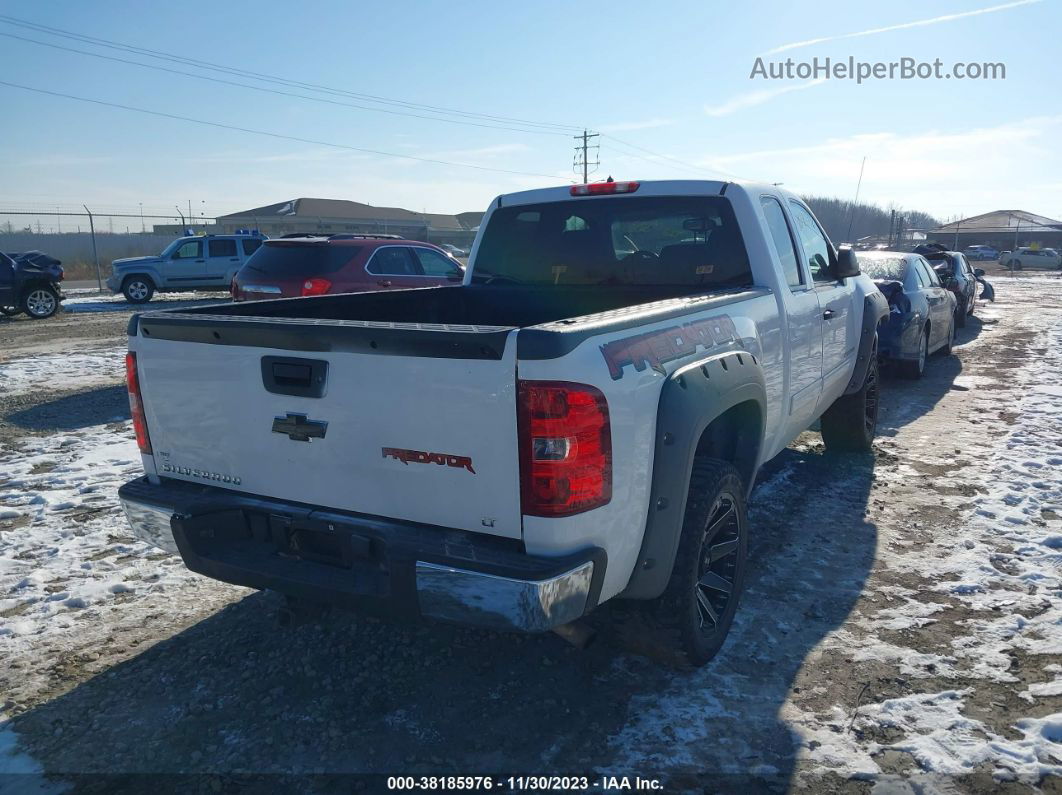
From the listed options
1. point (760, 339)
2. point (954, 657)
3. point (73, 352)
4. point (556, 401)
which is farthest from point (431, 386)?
point (73, 352)

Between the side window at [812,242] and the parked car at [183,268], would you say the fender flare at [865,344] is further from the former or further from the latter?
the parked car at [183,268]

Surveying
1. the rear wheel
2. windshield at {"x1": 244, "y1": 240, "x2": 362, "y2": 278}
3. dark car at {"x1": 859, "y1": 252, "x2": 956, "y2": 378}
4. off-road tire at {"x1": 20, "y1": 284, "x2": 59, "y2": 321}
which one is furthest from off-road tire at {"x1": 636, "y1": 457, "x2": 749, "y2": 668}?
off-road tire at {"x1": 20, "y1": 284, "x2": 59, "y2": 321}

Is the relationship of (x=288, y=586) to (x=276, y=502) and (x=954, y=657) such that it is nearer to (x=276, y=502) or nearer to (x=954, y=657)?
(x=276, y=502)

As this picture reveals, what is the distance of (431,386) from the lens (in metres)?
2.46

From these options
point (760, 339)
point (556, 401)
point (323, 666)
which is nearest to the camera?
point (556, 401)

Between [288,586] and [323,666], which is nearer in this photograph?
[288,586]

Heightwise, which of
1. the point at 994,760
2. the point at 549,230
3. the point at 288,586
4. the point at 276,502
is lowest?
the point at 994,760

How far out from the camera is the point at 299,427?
9.06 feet

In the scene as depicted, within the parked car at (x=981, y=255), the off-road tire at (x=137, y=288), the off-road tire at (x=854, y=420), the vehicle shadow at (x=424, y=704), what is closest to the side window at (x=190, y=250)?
the off-road tire at (x=137, y=288)

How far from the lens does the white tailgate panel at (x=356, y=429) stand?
7.93 ft

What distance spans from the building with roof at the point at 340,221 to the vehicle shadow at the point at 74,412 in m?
32.9

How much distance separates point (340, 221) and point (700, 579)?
168 feet

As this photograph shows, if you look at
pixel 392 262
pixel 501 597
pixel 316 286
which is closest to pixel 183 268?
pixel 392 262

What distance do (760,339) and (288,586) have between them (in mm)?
2414
